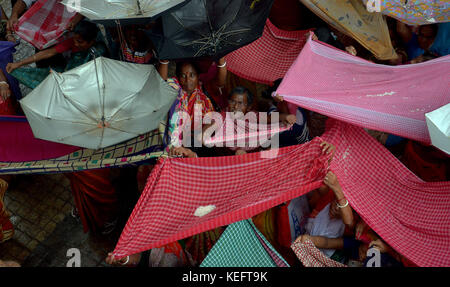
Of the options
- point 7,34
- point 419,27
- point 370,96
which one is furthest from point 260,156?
point 7,34

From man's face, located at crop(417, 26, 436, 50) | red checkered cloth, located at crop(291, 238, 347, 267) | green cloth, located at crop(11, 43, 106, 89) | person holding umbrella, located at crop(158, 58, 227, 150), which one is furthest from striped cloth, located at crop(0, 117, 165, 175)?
man's face, located at crop(417, 26, 436, 50)

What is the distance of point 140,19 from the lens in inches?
174

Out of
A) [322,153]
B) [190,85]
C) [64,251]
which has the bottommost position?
[64,251]

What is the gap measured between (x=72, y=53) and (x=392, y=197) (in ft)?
12.5

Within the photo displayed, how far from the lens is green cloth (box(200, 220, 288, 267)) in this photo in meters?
3.75

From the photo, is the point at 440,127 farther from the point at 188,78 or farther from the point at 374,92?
the point at 188,78

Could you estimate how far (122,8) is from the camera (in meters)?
4.55

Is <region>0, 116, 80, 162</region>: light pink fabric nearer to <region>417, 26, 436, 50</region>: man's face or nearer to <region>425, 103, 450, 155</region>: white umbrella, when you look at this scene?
<region>425, 103, 450, 155</region>: white umbrella

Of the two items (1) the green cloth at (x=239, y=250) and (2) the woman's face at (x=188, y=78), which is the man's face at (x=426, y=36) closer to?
(2) the woman's face at (x=188, y=78)

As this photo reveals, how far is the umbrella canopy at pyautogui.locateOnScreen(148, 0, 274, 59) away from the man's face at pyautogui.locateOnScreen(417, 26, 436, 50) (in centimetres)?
178

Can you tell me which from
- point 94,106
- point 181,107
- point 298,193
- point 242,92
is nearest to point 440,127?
point 298,193

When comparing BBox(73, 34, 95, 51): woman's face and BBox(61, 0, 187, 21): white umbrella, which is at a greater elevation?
BBox(61, 0, 187, 21): white umbrella

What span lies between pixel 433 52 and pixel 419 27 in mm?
390

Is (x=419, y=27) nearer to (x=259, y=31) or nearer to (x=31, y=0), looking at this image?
(x=259, y=31)
